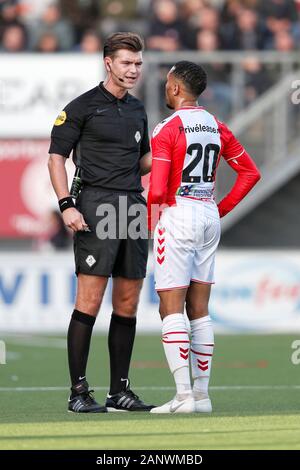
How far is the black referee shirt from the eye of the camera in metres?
8.35

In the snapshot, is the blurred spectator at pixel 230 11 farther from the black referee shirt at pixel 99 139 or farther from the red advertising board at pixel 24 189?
the black referee shirt at pixel 99 139

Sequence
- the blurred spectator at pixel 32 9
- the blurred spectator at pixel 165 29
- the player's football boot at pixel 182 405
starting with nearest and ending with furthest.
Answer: the player's football boot at pixel 182 405 < the blurred spectator at pixel 165 29 < the blurred spectator at pixel 32 9

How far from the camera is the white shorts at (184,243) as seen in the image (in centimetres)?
811

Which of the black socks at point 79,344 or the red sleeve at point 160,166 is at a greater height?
the red sleeve at point 160,166

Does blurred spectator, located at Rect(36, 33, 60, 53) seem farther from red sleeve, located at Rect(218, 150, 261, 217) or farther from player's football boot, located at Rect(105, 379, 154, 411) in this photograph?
player's football boot, located at Rect(105, 379, 154, 411)

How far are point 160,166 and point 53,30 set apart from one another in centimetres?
1236

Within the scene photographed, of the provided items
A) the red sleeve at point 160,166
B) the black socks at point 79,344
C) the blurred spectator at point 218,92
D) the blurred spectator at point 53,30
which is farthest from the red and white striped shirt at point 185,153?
the blurred spectator at point 53,30

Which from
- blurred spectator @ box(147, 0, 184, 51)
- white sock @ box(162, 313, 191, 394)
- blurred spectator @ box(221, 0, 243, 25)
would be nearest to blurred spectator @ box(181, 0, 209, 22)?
blurred spectator @ box(147, 0, 184, 51)

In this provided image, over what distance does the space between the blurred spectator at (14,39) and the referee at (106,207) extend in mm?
11422

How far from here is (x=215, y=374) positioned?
1185 cm

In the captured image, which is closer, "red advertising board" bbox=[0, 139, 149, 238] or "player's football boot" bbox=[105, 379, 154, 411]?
"player's football boot" bbox=[105, 379, 154, 411]

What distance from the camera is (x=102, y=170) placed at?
8.37 meters

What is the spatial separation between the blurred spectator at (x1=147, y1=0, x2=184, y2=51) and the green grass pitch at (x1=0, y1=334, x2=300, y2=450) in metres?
5.35
